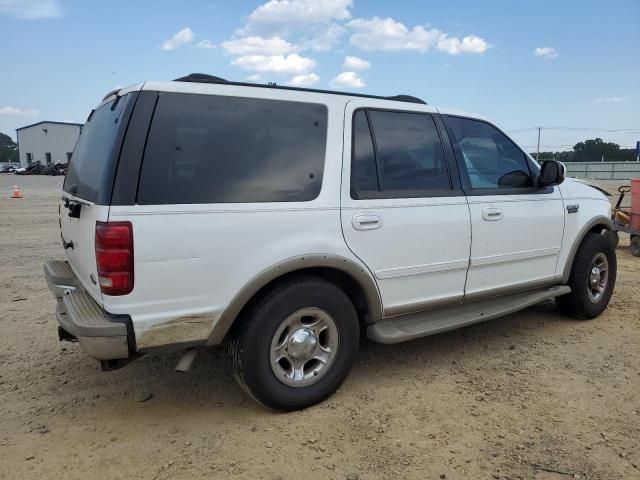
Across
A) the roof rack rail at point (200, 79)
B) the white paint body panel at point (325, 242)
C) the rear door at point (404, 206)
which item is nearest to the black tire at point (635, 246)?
the white paint body panel at point (325, 242)

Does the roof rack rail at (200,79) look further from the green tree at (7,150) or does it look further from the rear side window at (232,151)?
the green tree at (7,150)

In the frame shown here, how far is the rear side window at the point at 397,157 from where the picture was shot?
331 centimetres

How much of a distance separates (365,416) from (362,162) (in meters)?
1.61

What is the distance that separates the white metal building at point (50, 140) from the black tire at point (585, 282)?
75.2 meters

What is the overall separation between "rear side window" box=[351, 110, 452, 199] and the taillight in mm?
1399

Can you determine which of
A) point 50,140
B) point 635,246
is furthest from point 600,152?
point 50,140

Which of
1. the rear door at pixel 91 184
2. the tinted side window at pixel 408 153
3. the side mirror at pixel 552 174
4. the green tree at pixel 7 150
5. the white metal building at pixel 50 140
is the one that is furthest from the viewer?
the green tree at pixel 7 150

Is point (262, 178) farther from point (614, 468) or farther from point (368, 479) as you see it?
point (614, 468)

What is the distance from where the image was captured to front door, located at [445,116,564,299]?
150 inches

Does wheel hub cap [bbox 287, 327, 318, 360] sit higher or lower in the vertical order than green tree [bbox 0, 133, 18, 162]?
lower

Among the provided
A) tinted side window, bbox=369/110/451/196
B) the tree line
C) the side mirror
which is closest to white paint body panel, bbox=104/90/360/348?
tinted side window, bbox=369/110/451/196

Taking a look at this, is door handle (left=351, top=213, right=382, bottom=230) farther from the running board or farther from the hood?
the hood

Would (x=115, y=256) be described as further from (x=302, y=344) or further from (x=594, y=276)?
(x=594, y=276)

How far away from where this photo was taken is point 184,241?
265 cm
